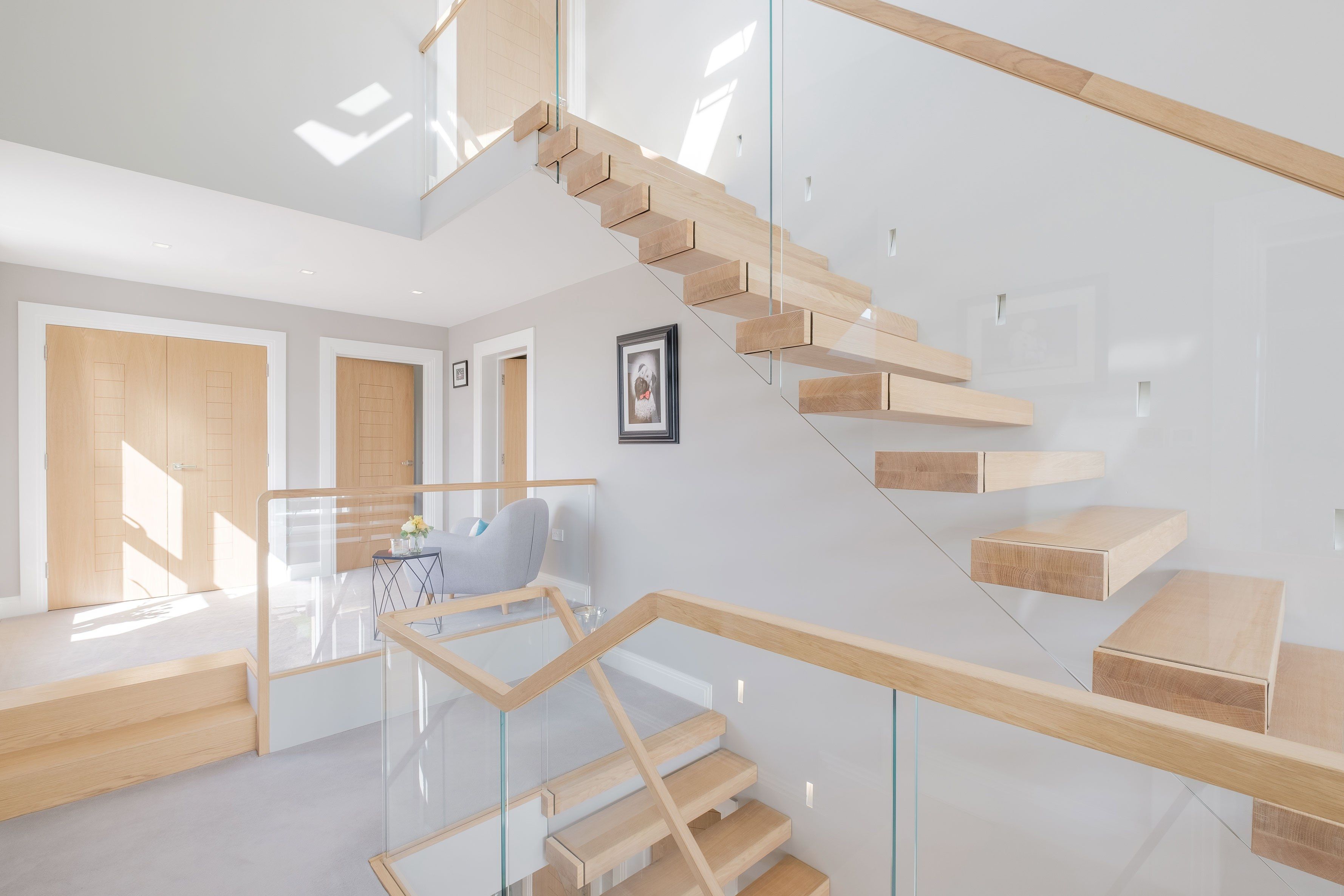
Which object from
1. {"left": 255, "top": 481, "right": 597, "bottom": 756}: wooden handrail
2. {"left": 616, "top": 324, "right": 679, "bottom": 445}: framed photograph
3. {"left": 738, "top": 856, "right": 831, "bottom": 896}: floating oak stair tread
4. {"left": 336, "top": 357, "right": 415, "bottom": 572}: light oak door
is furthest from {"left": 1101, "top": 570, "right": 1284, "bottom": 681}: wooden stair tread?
{"left": 336, "top": 357, "right": 415, "bottom": 572}: light oak door

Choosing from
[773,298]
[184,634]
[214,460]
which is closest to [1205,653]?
[773,298]

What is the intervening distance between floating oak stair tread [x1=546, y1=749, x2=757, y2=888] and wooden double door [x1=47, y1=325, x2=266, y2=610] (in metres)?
4.80

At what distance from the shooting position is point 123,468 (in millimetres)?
4348

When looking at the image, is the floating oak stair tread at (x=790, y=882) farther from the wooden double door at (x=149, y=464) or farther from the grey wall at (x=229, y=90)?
the wooden double door at (x=149, y=464)

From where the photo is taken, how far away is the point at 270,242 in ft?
11.7

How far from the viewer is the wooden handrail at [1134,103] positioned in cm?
80

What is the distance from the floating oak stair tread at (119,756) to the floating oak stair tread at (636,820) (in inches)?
96.3

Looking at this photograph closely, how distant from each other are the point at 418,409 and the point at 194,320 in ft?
5.99

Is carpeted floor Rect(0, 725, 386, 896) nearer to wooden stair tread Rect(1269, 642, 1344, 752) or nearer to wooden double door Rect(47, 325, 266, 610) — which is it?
wooden stair tread Rect(1269, 642, 1344, 752)

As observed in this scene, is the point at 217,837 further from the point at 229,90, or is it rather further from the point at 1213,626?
the point at 229,90

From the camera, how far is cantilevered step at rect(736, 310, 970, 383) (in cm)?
128

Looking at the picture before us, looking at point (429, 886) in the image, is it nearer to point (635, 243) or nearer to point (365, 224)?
point (635, 243)

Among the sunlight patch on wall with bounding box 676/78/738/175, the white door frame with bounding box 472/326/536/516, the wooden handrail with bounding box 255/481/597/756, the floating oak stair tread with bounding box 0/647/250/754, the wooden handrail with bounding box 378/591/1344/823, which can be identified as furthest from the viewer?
the white door frame with bounding box 472/326/536/516

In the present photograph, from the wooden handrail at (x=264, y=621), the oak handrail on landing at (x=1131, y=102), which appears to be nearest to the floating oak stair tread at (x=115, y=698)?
the wooden handrail at (x=264, y=621)
